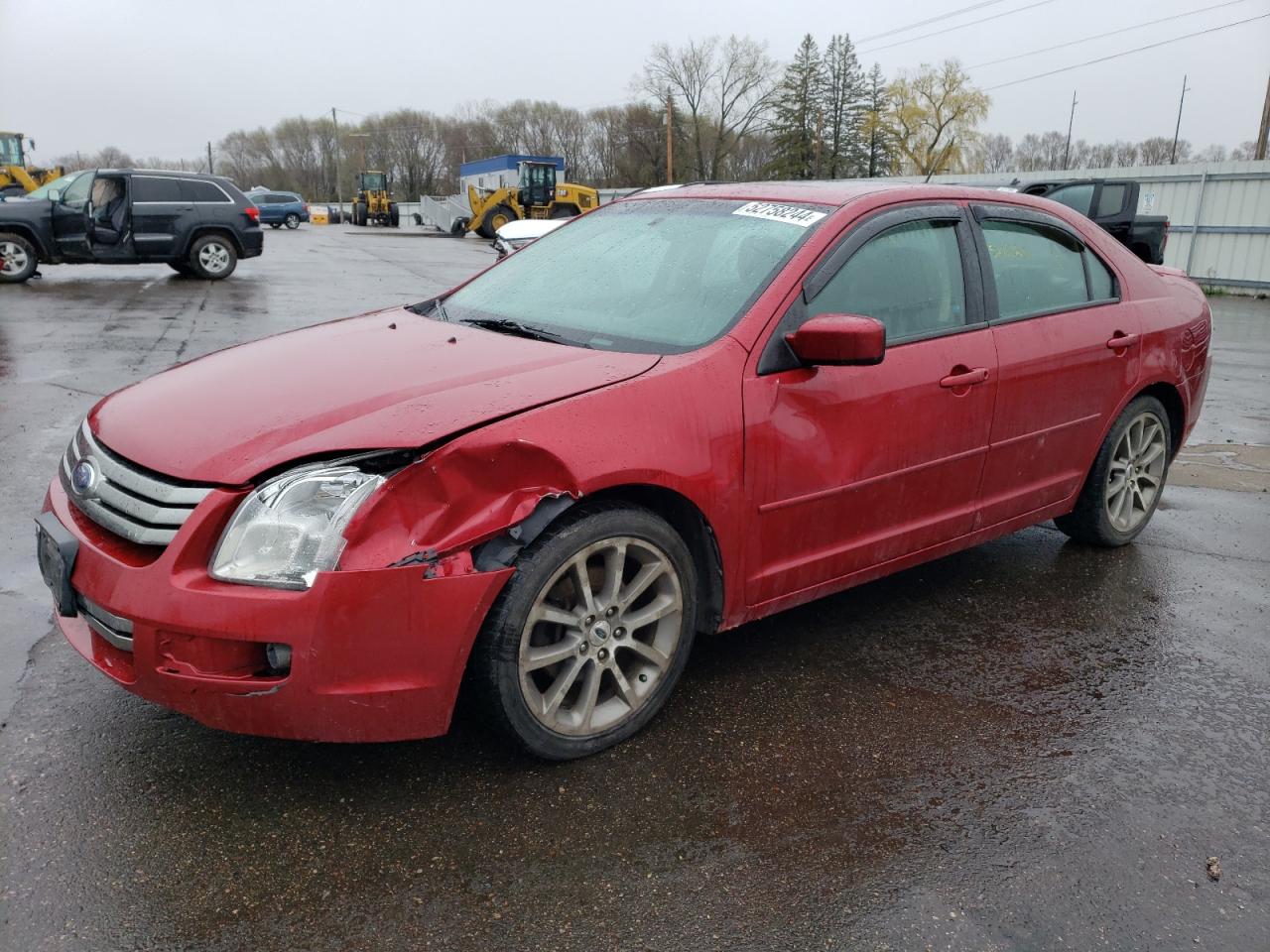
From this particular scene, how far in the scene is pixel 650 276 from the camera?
3.47m

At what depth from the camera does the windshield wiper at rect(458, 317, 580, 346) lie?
10.6 ft

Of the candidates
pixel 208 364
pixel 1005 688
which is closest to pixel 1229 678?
pixel 1005 688

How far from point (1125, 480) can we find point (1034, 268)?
1.21 metres

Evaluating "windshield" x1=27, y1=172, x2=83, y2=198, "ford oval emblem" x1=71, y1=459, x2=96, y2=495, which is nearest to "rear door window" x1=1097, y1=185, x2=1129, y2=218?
"ford oval emblem" x1=71, y1=459, x2=96, y2=495

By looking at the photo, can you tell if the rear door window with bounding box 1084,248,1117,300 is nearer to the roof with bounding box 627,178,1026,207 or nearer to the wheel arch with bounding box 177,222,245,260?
the roof with bounding box 627,178,1026,207

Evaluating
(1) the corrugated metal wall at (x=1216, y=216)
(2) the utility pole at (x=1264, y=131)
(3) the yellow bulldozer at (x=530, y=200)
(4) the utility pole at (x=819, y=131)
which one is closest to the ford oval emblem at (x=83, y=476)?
(1) the corrugated metal wall at (x=1216, y=216)

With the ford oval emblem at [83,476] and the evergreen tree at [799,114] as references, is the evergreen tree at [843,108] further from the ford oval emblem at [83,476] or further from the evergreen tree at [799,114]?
the ford oval emblem at [83,476]

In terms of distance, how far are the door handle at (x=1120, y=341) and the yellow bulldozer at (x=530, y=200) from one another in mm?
34172

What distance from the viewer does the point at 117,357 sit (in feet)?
30.0

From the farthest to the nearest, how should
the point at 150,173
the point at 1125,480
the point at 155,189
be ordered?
the point at 150,173
the point at 155,189
the point at 1125,480

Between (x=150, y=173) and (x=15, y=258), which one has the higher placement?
(x=150, y=173)

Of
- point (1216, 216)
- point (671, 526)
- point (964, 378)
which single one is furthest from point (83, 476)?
point (1216, 216)

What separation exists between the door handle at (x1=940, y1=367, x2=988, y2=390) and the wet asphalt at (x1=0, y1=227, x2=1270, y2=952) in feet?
3.16

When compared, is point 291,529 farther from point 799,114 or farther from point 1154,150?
point 1154,150
